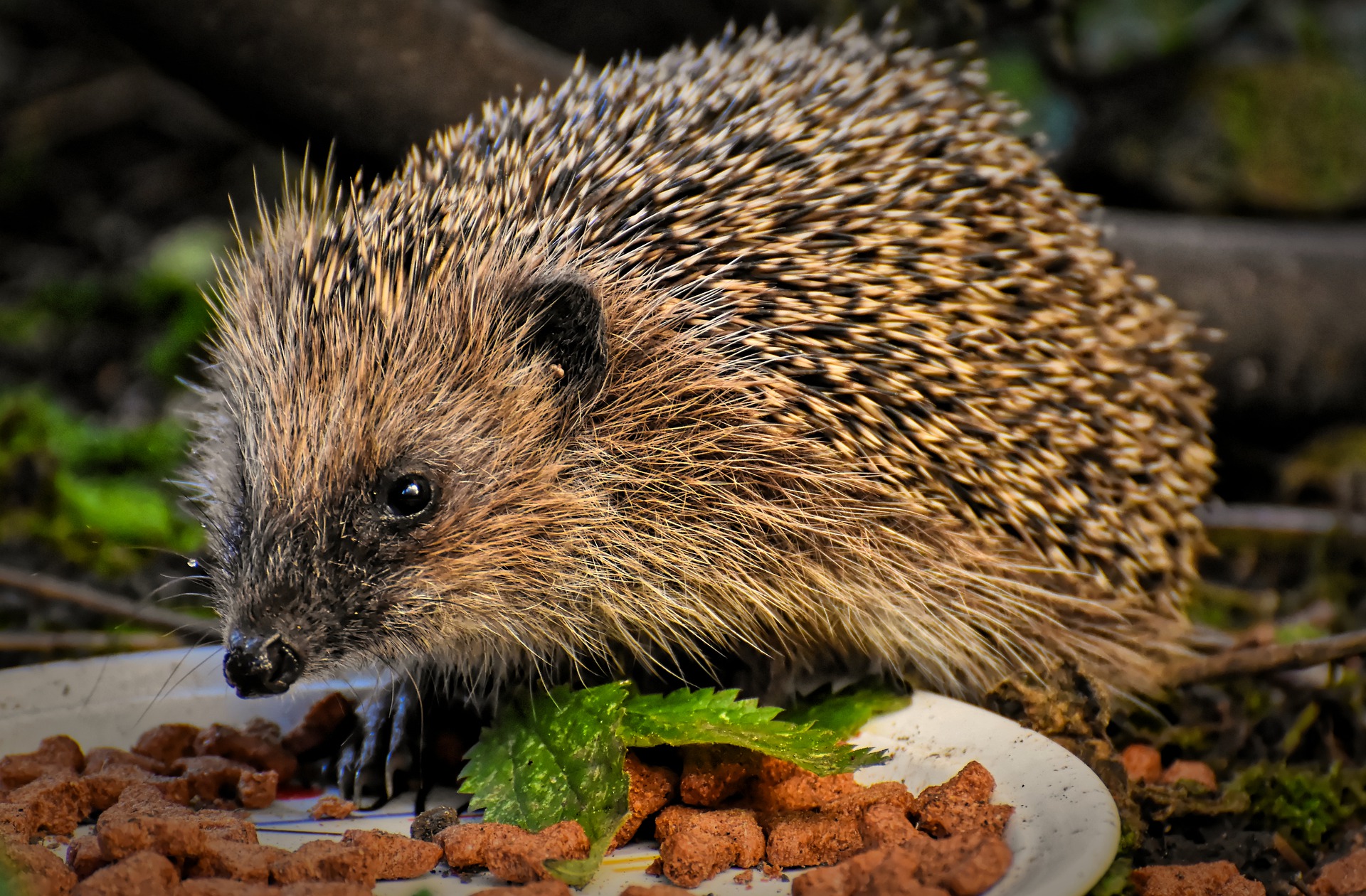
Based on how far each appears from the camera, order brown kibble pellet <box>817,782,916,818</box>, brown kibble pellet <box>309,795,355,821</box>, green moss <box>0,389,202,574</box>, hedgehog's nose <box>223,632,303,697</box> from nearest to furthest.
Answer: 1. brown kibble pellet <box>817,782,916,818</box>
2. hedgehog's nose <box>223,632,303,697</box>
3. brown kibble pellet <box>309,795,355,821</box>
4. green moss <box>0,389,202,574</box>

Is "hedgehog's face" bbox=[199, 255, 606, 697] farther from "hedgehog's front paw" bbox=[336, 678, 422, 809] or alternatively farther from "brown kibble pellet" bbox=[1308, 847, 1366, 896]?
"brown kibble pellet" bbox=[1308, 847, 1366, 896]

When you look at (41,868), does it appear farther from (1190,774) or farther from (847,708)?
(1190,774)

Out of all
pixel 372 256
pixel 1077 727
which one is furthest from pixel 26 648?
pixel 1077 727

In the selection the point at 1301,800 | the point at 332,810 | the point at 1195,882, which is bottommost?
the point at 1301,800

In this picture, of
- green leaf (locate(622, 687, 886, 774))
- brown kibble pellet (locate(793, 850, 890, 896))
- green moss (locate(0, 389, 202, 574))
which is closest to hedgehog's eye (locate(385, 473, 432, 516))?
green leaf (locate(622, 687, 886, 774))

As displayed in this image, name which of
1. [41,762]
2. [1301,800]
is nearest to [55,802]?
[41,762]

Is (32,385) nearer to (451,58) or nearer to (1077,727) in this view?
(451,58)
